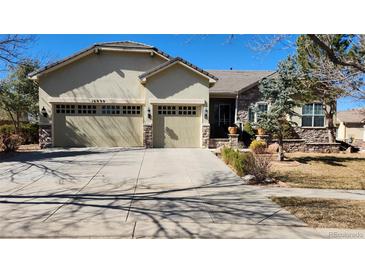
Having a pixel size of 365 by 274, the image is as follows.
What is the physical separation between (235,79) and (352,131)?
25651mm

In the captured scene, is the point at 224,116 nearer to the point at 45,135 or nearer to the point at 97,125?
the point at 97,125

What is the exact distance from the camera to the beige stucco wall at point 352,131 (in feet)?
114

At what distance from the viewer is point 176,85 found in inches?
542

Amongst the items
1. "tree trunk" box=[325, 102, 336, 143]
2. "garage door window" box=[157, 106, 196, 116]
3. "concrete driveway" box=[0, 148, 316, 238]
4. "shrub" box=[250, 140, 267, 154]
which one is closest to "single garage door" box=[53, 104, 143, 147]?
"garage door window" box=[157, 106, 196, 116]

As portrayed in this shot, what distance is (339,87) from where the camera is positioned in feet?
25.5

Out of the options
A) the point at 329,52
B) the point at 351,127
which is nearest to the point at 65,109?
the point at 329,52

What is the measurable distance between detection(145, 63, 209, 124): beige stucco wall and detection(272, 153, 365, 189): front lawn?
544 centimetres

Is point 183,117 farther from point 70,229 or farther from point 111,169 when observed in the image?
point 70,229

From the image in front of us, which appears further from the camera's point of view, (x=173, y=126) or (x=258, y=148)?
(x=173, y=126)

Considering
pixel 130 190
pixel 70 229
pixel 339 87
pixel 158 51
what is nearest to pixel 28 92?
pixel 158 51

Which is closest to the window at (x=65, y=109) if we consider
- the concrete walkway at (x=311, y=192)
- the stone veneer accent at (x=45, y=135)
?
the stone veneer accent at (x=45, y=135)

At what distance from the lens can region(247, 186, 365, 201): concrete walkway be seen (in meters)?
6.33

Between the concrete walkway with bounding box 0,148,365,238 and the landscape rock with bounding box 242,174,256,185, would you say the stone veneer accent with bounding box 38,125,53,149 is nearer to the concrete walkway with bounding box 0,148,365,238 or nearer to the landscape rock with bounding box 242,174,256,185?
the concrete walkway with bounding box 0,148,365,238

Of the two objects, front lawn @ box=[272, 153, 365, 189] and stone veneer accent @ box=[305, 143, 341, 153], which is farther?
stone veneer accent @ box=[305, 143, 341, 153]
